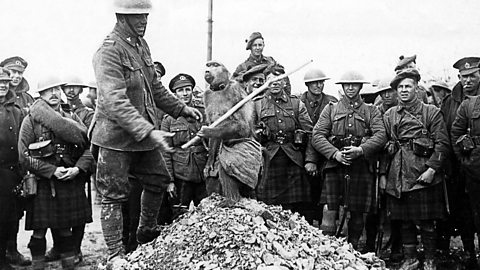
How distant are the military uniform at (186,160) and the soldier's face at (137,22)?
253 cm

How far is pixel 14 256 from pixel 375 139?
454cm

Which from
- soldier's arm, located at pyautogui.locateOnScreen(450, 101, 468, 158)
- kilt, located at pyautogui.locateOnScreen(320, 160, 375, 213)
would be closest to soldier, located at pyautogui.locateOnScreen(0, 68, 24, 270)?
kilt, located at pyautogui.locateOnScreen(320, 160, 375, 213)

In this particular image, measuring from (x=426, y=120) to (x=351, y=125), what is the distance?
2.90 feet

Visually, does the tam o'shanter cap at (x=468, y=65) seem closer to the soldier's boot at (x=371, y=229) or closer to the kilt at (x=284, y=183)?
the soldier's boot at (x=371, y=229)

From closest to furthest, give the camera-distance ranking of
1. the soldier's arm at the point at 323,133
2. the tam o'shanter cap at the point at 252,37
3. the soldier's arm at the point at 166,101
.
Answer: the soldier's arm at the point at 166,101 → the soldier's arm at the point at 323,133 → the tam o'shanter cap at the point at 252,37

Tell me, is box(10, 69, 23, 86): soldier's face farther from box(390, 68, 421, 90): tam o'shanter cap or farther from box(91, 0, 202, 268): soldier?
box(390, 68, 421, 90): tam o'shanter cap

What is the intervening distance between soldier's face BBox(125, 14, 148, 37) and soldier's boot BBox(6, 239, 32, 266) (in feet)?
12.1

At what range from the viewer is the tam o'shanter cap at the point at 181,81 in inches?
333

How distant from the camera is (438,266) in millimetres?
7555

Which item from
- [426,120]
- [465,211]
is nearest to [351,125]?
[426,120]

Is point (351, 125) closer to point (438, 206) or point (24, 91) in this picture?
point (438, 206)

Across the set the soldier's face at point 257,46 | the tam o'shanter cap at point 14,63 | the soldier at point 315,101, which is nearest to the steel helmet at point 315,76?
the soldier at point 315,101

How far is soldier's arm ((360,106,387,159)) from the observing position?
7578mm

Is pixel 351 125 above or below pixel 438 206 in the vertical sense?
above
